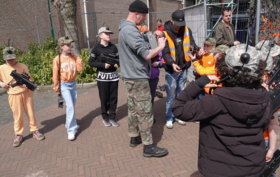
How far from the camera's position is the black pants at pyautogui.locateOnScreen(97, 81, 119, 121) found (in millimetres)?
4477

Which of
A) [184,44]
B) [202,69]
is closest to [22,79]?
[184,44]

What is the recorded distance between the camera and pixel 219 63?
1.70m

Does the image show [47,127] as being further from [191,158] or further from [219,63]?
[219,63]

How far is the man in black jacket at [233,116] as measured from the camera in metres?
1.57

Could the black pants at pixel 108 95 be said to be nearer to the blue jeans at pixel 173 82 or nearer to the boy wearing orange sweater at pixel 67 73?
the boy wearing orange sweater at pixel 67 73

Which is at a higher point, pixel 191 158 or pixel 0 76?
pixel 0 76

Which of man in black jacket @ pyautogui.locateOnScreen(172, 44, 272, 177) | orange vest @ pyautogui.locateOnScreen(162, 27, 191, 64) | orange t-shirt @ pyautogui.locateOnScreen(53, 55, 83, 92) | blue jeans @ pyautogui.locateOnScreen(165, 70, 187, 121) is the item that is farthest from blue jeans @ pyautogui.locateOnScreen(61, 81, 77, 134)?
man in black jacket @ pyautogui.locateOnScreen(172, 44, 272, 177)

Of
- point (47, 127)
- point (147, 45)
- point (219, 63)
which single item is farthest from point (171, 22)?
point (47, 127)

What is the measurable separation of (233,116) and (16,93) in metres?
3.59

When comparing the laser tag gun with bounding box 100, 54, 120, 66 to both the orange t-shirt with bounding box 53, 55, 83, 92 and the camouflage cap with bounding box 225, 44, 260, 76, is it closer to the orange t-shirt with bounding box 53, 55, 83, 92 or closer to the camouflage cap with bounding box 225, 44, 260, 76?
the orange t-shirt with bounding box 53, 55, 83, 92

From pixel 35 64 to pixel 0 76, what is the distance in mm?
5385

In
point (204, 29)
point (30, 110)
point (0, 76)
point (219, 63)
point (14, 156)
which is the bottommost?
point (14, 156)

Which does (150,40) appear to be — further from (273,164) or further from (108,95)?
(273,164)

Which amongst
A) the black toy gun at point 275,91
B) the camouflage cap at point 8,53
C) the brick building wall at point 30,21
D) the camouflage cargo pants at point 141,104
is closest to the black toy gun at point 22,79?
the camouflage cap at point 8,53
